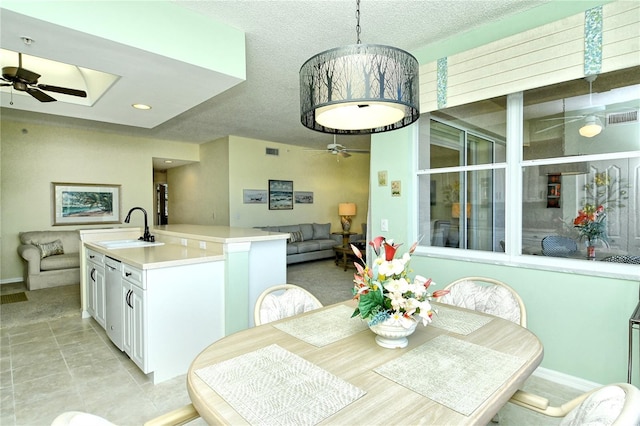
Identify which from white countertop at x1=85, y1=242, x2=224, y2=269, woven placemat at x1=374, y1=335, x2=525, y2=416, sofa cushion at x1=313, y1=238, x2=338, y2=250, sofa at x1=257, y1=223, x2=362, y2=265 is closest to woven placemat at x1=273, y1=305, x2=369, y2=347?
woven placemat at x1=374, y1=335, x2=525, y2=416

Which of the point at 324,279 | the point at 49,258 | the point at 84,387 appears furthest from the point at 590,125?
the point at 49,258

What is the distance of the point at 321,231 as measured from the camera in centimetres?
781

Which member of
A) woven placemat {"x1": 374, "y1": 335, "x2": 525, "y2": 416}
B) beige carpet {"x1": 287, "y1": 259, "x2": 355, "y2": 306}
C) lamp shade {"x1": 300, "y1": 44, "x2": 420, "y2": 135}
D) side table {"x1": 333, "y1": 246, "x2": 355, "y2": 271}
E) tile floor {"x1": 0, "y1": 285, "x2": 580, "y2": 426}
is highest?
lamp shade {"x1": 300, "y1": 44, "x2": 420, "y2": 135}

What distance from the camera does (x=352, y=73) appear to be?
1250 millimetres

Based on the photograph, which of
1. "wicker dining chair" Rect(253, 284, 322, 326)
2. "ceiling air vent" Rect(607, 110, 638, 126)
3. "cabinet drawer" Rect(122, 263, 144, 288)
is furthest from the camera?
"cabinet drawer" Rect(122, 263, 144, 288)

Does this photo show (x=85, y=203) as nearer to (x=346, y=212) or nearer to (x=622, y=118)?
(x=346, y=212)

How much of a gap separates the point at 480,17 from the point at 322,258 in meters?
5.74

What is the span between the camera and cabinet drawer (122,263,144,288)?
232cm

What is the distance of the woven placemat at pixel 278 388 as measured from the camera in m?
0.87

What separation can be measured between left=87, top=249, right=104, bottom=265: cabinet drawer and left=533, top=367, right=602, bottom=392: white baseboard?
12.9 ft

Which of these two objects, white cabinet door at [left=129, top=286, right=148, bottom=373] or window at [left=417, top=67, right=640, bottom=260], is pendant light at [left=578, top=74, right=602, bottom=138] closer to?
window at [left=417, top=67, right=640, bottom=260]

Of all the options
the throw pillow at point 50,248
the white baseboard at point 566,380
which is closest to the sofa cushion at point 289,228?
the throw pillow at point 50,248

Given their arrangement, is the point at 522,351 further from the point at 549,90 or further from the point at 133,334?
the point at 133,334

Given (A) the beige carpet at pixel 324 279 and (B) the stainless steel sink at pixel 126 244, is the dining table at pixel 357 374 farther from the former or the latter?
(A) the beige carpet at pixel 324 279
